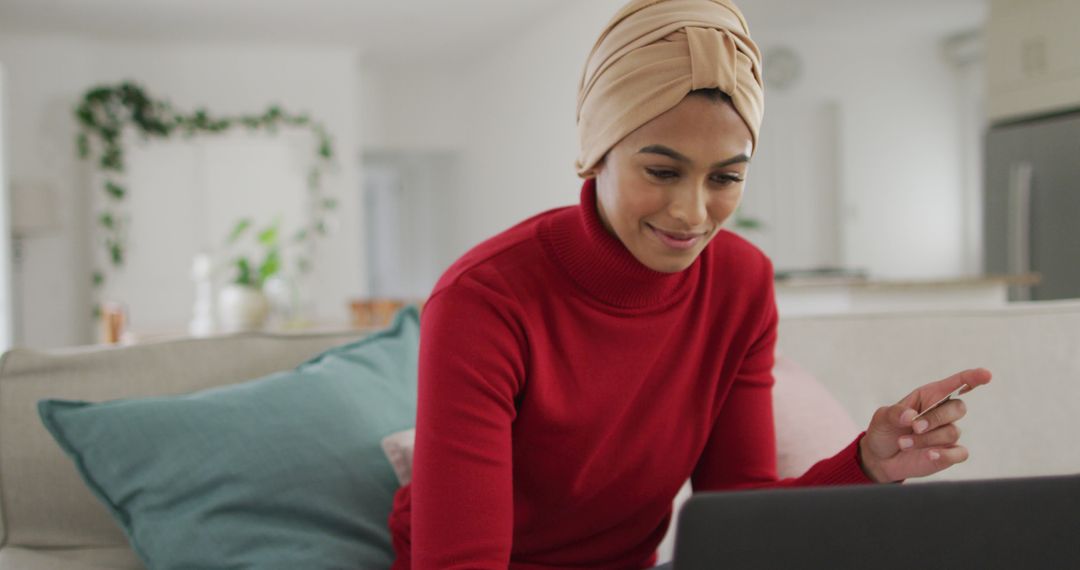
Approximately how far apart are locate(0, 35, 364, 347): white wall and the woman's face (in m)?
6.99

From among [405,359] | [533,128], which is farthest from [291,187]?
[405,359]

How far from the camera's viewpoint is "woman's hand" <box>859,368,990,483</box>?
90 centimetres

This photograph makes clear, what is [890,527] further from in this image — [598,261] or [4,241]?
[4,241]

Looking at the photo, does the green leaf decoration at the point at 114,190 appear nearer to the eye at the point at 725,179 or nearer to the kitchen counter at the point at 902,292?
the kitchen counter at the point at 902,292

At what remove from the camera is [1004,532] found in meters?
0.58

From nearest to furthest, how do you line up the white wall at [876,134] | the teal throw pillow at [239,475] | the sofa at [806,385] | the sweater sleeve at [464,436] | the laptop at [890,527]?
the laptop at [890,527] → the sweater sleeve at [464,436] → the teal throw pillow at [239,475] → the sofa at [806,385] → the white wall at [876,134]

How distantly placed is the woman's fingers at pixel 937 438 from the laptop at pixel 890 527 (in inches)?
13.3

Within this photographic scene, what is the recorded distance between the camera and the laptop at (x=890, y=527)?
562mm

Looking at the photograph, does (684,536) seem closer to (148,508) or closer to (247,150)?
(148,508)

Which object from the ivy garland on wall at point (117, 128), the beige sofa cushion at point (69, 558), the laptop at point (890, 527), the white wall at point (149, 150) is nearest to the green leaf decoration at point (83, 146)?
the ivy garland on wall at point (117, 128)

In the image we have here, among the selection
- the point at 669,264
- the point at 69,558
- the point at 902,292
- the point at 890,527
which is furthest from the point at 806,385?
the point at 902,292

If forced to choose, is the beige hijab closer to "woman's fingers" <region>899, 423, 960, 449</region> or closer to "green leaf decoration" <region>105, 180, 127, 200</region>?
"woman's fingers" <region>899, 423, 960, 449</region>

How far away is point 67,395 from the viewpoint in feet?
4.90

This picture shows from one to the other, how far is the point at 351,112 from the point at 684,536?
779 centimetres
